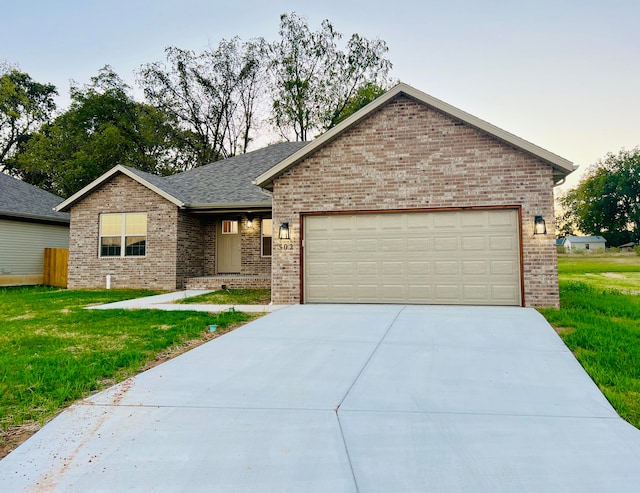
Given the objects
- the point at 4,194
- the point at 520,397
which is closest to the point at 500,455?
the point at 520,397

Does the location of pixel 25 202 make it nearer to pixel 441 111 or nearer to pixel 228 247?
pixel 228 247

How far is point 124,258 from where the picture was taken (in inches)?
563

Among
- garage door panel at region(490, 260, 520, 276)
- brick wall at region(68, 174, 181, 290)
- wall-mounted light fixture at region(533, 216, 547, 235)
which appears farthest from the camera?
brick wall at region(68, 174, 181, 290)

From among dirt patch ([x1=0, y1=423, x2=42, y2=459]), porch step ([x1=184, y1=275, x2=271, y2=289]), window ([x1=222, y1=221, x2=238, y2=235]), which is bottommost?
dirt patch ([x1=0, y1=423, x2=42, y2=459])

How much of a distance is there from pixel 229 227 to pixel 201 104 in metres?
18.8

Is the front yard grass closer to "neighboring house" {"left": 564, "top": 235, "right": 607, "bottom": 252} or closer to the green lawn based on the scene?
the green lawn

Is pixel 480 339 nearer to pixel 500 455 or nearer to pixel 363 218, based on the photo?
pixel 500 455

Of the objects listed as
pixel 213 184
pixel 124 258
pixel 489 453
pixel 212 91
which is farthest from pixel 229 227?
pixel 212 91

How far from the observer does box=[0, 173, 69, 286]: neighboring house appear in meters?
16.0

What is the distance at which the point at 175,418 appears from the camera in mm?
3457

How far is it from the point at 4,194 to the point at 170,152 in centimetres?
1448

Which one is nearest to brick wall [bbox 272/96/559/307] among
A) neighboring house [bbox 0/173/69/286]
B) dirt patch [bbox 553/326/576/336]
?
dirt patch [bbox 553/326/576/336]

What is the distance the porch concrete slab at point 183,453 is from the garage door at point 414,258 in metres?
6.40

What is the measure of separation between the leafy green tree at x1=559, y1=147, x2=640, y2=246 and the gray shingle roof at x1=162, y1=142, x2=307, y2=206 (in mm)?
56699
